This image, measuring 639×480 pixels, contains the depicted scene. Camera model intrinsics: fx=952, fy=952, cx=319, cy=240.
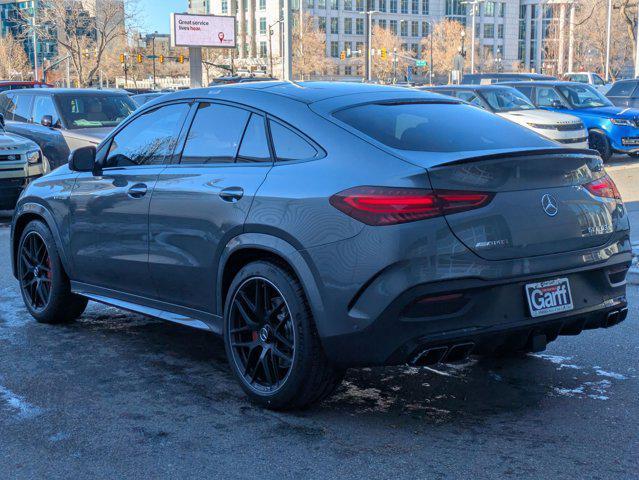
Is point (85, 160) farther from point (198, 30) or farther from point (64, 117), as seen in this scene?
point (198, 30)

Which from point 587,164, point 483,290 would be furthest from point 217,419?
point 587,164

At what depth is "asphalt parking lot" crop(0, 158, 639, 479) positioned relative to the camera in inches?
161

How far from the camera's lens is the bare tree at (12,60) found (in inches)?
3120

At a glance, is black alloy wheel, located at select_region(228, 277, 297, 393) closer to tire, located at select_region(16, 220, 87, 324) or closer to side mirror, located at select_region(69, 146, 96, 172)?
side mirror, located at select_region(69, 146, 96, 172)

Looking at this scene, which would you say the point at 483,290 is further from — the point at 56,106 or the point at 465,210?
the point at 56,106

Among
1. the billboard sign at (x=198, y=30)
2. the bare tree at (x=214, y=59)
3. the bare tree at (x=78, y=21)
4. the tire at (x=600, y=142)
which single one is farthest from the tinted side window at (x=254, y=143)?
the bare tree at (x=214, y=59)

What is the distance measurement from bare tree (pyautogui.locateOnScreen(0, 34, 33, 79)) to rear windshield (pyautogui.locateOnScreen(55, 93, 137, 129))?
64927mm

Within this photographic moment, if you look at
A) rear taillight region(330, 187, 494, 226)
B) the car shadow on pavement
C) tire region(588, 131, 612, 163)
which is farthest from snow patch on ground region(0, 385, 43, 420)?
tire region(588, 131, 612, 163)

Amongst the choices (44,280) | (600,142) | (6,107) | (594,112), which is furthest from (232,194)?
(594,112)

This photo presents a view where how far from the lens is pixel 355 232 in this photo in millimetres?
4301

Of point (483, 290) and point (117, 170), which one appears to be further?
point (117, 170)

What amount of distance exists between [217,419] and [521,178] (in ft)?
6.22

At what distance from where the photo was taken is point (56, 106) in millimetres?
16703

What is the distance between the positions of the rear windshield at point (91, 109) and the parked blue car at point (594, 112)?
10.1 meters
